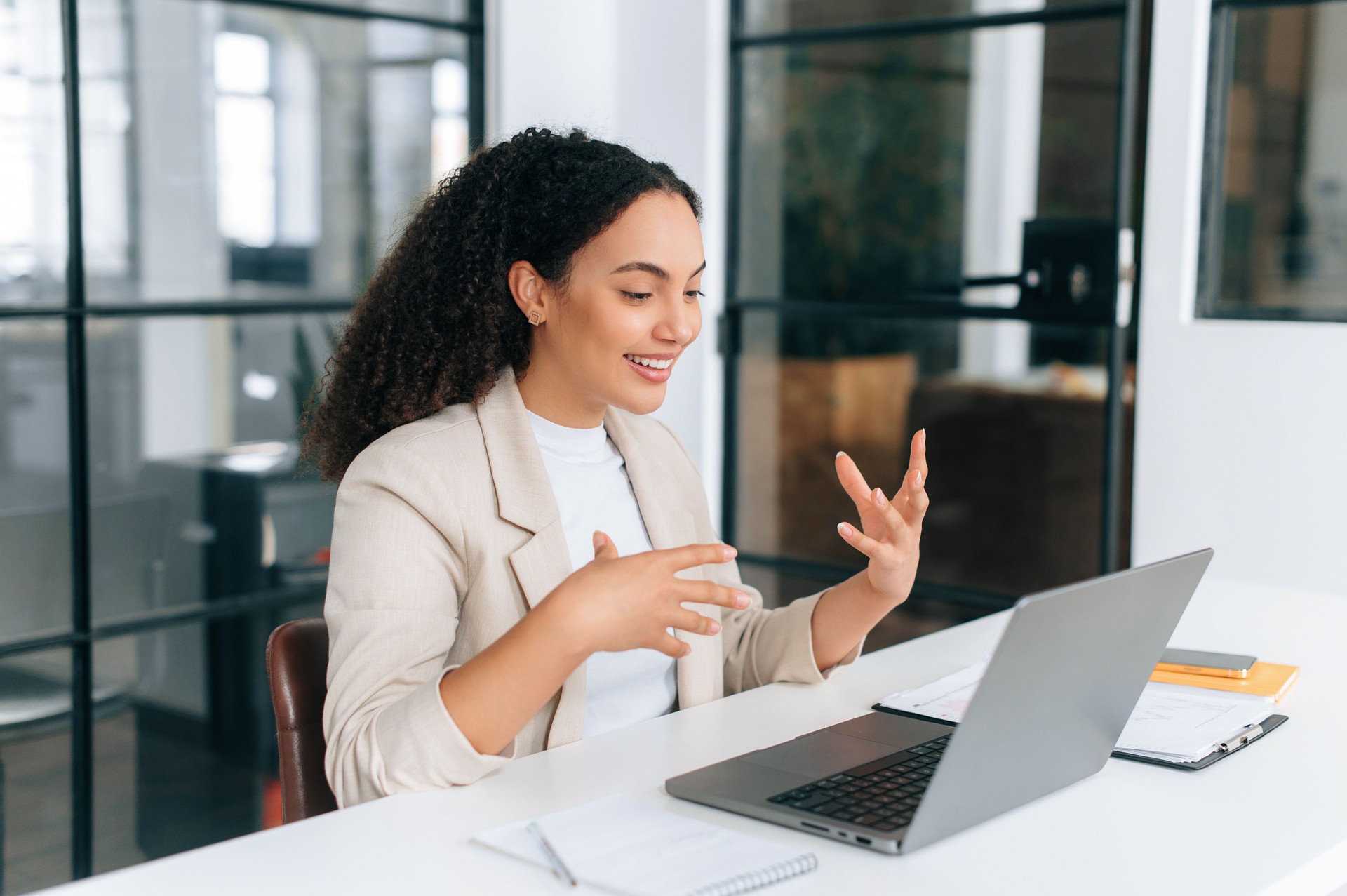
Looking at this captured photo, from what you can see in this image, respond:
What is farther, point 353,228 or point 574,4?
point 574,4

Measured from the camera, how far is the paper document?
135 cm

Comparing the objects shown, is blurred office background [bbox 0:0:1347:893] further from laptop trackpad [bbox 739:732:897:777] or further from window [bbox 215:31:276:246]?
laptop trackpad [bbox 739:732:897:777]

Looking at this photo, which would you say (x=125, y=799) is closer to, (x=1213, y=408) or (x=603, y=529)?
(x=603, y=529)

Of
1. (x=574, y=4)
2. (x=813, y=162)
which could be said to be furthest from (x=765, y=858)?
(x=574, y=4)

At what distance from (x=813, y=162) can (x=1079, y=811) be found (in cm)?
261

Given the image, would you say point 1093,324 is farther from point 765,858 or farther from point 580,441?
point 765,858

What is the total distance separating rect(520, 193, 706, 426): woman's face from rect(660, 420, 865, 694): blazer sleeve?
0.82 ft

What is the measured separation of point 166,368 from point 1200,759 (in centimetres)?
223

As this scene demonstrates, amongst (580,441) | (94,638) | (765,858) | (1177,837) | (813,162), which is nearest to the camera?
(765,858)

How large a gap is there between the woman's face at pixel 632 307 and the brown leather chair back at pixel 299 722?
430 millimetres

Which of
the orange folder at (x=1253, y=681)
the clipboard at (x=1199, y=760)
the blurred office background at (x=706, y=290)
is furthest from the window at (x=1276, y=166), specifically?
the clipboard at (x=1199, y=760)

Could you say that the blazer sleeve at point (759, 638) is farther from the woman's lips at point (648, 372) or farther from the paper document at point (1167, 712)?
the woman's lips at point (648, 372)

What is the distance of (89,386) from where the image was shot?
2717mm

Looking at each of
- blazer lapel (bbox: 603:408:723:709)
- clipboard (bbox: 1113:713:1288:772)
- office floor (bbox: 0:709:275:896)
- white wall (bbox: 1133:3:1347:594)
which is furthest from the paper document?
office floor (bbox: 0:709:275:896)
